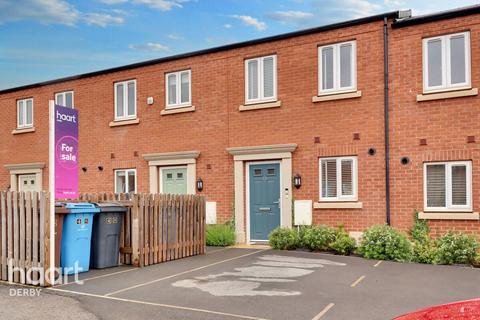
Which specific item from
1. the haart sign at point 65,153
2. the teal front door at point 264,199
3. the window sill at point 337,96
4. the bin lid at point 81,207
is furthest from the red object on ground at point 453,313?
the teal front door at point 264,199

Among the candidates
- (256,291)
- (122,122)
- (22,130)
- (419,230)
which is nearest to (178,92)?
(122,122)

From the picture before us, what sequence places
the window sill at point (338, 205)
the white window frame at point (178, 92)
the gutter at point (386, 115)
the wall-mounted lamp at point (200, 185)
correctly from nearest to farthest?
the gutter at point (386, 115), the window sill at point (338, 205), the wall-mounted lamp at point (200, 185), the white window frame at point (178, 92)

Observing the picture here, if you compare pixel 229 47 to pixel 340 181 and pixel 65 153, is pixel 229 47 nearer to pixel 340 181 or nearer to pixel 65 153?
pixel 340 181

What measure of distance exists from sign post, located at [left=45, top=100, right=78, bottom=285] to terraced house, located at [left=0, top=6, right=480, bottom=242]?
595 cm

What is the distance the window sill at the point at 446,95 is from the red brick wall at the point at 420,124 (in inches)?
4.2

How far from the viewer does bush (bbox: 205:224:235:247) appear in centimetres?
1347

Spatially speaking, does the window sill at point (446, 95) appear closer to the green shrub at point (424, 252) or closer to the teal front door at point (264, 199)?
the green shrub at point (424, 252)

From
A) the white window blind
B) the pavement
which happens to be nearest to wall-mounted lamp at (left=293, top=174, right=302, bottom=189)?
the pavement

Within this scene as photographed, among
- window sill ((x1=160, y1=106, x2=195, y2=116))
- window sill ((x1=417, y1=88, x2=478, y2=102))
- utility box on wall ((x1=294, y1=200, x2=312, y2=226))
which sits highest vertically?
window sill ((x1=160, y1=106, x2=195, y2=116))

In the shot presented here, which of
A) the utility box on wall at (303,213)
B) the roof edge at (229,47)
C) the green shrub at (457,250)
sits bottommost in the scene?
the green shrub at (457,250)

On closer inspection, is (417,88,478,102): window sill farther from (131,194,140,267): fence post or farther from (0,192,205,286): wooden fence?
(131,194,140,267): fence post

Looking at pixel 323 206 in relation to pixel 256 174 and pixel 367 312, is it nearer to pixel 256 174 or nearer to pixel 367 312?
pixel 256 174

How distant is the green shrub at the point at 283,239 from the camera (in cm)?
1223

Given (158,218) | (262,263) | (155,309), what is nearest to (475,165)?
(262,263)
